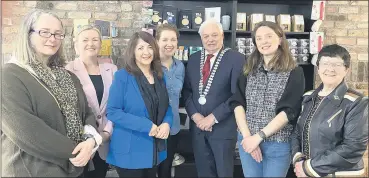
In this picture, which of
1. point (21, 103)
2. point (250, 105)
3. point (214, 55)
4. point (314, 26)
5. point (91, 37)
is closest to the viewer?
point (21, 103)

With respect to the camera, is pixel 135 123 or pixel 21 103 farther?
pixel 135 123

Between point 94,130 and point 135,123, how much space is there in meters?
0.19

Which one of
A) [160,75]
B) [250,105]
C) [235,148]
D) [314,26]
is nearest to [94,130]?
[160,75]

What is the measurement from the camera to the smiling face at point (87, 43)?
68.5 inches

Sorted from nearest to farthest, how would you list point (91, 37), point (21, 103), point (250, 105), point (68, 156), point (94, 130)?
point (21, 103) < point (68, 156) < point (94, 130) < point (250, 105) < point (91, 37)

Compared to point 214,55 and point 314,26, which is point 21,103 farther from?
point 314,26

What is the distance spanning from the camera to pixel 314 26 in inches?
104

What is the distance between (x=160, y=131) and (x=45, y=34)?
674 millimetres

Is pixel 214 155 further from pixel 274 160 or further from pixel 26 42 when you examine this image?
pixel 26 42

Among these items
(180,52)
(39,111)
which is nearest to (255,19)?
(180,52)

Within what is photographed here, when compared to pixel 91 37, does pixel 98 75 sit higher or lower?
lower

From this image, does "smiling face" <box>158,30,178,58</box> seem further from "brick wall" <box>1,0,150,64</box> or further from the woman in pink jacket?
"brick wall" <box>1,0,150,64</box>

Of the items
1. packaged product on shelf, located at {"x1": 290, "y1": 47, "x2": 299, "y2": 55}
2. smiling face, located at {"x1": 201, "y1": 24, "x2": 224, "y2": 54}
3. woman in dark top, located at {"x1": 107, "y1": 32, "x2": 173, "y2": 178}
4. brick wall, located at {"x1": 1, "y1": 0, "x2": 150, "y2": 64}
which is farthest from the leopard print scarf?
packaged product on shelf, located at {"x1": 290, "y1": 47, "x2": 299, "y2": 55}

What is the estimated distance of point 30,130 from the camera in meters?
1.15
